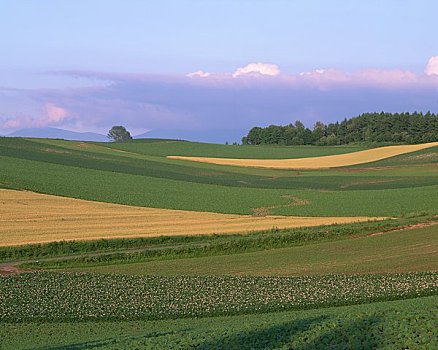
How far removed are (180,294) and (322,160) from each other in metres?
77.4

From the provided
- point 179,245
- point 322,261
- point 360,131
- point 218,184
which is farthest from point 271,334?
point 360,131

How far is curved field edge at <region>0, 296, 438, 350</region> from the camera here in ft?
55.9

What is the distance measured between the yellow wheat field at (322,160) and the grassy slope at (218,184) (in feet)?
23.1

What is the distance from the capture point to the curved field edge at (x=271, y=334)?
55.9 feet

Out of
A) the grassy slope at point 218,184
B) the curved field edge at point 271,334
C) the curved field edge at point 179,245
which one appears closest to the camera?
the curved field edge at point 271,334

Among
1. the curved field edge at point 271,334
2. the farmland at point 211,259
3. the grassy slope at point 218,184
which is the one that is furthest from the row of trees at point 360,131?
the curved field edge at point 271,334

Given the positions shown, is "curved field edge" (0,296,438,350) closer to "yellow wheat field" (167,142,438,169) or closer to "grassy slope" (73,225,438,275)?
"grassy slope" (73,225,438,275)

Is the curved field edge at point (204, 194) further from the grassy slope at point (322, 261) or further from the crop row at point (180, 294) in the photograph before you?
the crop row at point (180, 294)

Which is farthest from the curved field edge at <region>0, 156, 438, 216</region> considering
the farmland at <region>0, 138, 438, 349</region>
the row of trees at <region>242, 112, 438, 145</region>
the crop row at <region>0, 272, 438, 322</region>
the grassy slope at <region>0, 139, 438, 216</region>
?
the row of trees at <region>242, 112, 438, 145</region>

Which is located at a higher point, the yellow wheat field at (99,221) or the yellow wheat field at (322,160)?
the yellow wheat field at (322,160)

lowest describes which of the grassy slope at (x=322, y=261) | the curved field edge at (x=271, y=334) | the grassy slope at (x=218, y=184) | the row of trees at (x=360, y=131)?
the grassy slope at (x=322, y=261)

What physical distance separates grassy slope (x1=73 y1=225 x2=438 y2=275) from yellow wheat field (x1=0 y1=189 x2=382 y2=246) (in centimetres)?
585

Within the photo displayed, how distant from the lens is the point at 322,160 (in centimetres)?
10262

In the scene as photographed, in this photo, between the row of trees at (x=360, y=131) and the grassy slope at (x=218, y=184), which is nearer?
the grassy slope at (x=218, y=184)
